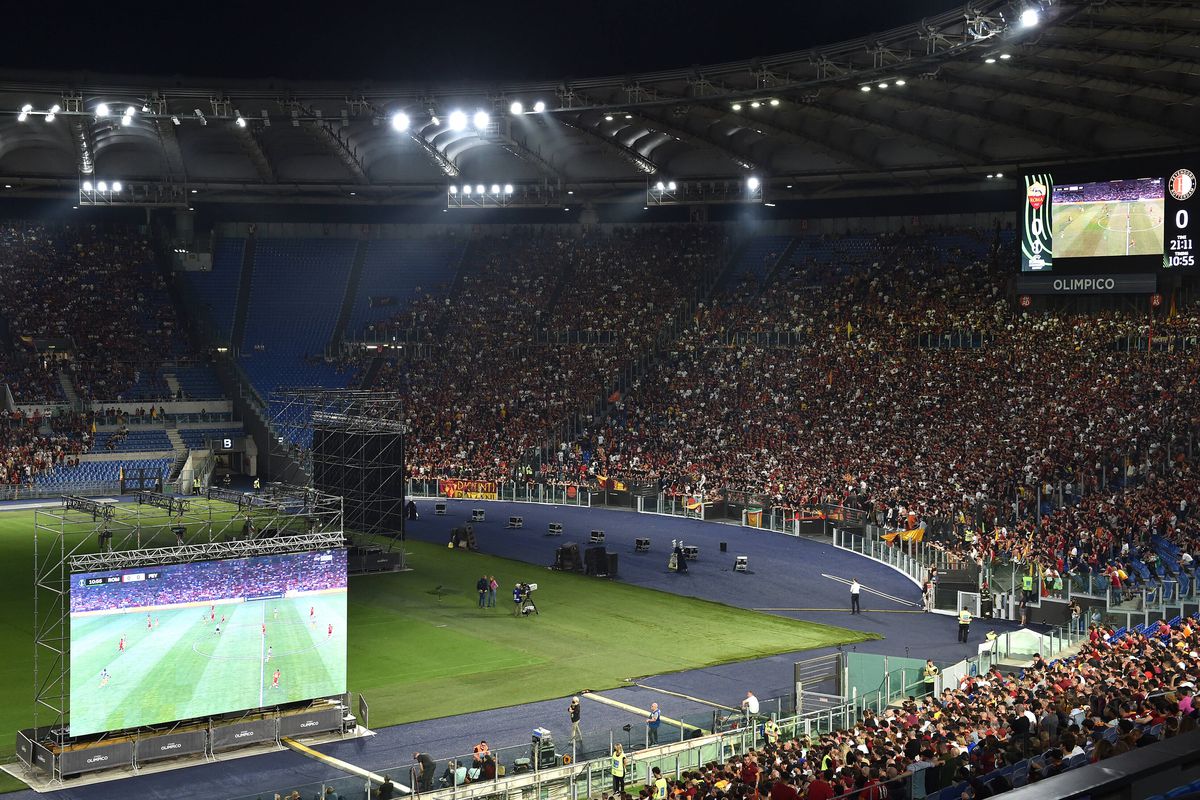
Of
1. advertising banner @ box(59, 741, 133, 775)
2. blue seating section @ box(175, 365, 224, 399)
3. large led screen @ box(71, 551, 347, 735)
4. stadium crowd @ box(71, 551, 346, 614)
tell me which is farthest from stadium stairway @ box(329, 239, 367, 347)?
advertising banner @ box(59, 741, 133, 775)

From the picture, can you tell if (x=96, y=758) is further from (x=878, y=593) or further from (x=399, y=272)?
(x=399, y=272)

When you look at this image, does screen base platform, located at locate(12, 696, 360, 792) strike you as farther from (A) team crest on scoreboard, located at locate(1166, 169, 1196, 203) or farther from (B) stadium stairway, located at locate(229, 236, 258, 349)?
(B) stadium stairway, located at locate(229, 236, 258, 349)

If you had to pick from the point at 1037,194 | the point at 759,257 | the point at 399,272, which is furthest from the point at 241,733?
the point at 399,272

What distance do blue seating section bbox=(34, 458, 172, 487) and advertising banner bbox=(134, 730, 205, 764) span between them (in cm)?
4231

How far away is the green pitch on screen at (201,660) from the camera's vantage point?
26141mm

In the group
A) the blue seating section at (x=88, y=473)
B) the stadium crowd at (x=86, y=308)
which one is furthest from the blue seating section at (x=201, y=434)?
the blue seating section at (x=88, y=473)

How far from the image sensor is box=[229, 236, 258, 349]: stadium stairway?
7769 centimetres

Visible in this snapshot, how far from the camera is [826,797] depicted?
51.2 feet

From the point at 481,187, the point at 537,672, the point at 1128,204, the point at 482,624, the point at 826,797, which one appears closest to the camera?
the point at 826,797

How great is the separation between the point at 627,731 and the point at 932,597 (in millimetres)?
18567

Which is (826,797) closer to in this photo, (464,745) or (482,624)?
(464,745)

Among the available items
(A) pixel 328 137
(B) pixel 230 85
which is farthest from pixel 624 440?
(B) pixel 230 85

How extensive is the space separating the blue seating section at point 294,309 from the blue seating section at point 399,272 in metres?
1.30

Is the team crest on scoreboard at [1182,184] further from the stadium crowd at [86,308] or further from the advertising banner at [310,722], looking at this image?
the stadium crowd at [86,308]
